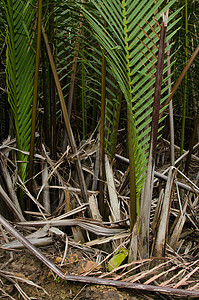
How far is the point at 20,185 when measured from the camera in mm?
911

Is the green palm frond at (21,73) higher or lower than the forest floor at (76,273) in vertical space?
higher

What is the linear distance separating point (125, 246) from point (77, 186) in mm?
264

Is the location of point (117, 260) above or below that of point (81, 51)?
below

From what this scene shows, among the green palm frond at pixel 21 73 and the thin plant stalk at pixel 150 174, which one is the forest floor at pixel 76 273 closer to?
the thin plant stalk at pixel 150 174

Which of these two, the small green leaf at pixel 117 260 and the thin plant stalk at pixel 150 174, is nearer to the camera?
the thin plant stalk at pixel 150 174

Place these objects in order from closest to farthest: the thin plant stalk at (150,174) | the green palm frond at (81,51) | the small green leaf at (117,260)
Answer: the thin plant stalk at (150,174), the small green leaf at (117,260), the green palm frond at (81,51)

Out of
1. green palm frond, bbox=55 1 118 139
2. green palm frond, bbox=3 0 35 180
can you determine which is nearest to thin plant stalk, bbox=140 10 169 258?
green palm frond, bbox=55 1 118 139

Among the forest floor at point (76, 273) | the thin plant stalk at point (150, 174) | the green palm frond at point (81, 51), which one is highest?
the green palm frond at point (81, 51)

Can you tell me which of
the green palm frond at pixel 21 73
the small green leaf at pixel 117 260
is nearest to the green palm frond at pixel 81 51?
the green palm frond at pixel 21 73

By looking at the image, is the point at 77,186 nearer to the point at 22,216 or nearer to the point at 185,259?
the point at 22,216

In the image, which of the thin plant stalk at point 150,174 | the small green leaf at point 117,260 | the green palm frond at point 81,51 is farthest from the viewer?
the green palm frond at point 81,51

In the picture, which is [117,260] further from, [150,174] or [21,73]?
[21,73]

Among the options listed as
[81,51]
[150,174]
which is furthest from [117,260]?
[81,51]

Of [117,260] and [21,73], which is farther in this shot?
[21,73]
